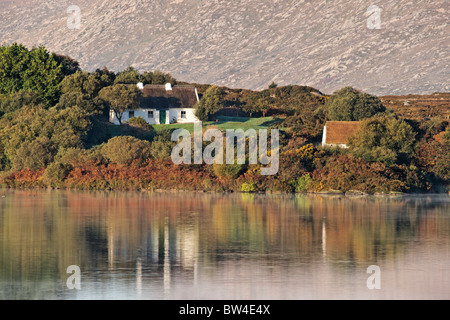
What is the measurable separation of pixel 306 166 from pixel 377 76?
13446cm

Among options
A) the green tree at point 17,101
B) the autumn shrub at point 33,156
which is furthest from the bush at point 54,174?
the green tree at point 17,101

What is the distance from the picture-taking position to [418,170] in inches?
2325

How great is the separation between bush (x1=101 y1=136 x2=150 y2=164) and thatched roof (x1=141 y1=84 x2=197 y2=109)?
77.9 ft

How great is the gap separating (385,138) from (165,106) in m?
32.4

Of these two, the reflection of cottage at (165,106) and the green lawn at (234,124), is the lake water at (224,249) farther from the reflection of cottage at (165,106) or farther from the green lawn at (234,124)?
the reflection of cottage at (165,106)

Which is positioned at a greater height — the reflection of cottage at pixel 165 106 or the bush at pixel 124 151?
the reflection of cottage at pixel 165 106

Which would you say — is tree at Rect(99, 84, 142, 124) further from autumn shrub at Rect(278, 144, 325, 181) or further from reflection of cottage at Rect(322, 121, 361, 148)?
autumn shrub at Rect(278, 144, 325, 181)

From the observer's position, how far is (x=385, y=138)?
6169 cm

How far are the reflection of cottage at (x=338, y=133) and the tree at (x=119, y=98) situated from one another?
23.6m

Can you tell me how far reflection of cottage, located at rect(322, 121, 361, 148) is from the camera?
213 ft

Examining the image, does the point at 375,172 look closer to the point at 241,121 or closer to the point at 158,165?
the point at 158,165

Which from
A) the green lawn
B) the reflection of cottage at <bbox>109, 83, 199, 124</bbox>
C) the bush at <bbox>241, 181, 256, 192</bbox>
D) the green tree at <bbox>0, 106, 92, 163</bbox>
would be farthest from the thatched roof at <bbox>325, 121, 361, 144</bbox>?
the reflection of cottage at <bbox>109, 83, 199, 124</bbox>

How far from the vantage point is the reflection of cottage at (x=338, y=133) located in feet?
213
